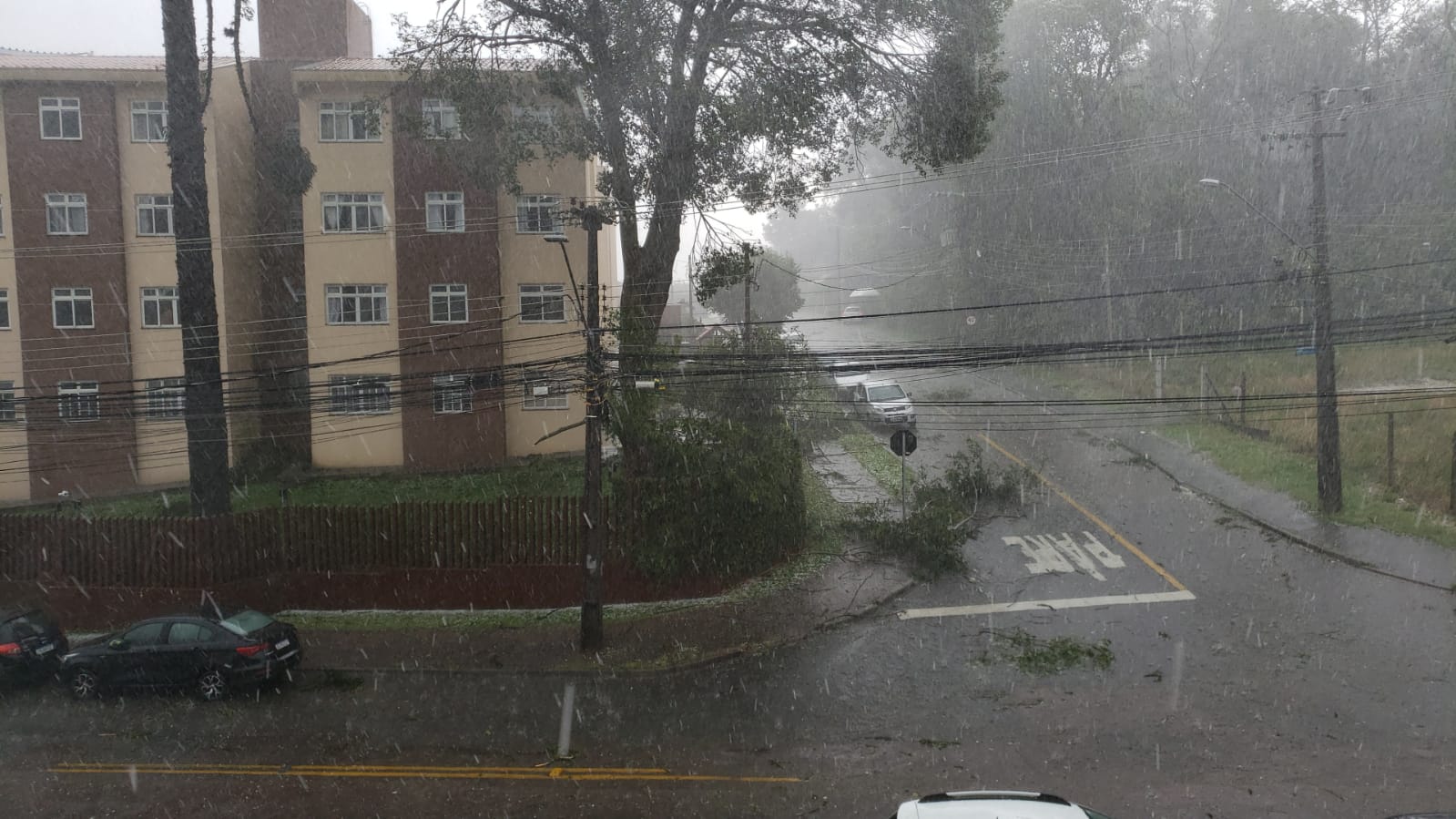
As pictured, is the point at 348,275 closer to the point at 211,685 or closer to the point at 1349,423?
the point at 211,685

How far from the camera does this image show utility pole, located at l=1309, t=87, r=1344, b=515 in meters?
18.4

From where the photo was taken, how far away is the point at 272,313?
28.1 m

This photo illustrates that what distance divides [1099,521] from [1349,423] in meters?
10.4

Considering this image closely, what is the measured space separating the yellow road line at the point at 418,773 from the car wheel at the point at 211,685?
7.20 feet

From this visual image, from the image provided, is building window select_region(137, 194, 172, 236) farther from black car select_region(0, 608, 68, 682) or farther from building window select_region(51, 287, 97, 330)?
black car select_region(0, 608, 68, 682)

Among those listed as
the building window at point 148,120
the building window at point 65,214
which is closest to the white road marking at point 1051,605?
the building window at point 148,120

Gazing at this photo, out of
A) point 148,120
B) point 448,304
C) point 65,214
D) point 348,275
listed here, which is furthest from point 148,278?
point 448,304

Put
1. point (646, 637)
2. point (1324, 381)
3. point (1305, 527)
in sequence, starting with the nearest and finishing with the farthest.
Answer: point (646, 637)
point (1305, 527)
point (1324, 381)

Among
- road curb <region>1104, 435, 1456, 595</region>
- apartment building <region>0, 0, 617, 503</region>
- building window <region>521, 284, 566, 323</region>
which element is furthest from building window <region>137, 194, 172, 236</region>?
road curb <region>1104, 435, 1456, 595</region>

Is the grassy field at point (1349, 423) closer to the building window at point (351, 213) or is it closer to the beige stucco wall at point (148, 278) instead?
the building window at point (351, 213)

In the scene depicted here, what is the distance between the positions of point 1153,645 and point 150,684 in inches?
564

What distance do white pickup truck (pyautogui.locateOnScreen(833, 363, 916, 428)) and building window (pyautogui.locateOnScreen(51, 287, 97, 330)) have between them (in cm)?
2135

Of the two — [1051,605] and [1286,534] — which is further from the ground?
[1286,534]

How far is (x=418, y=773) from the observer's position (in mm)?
10242
